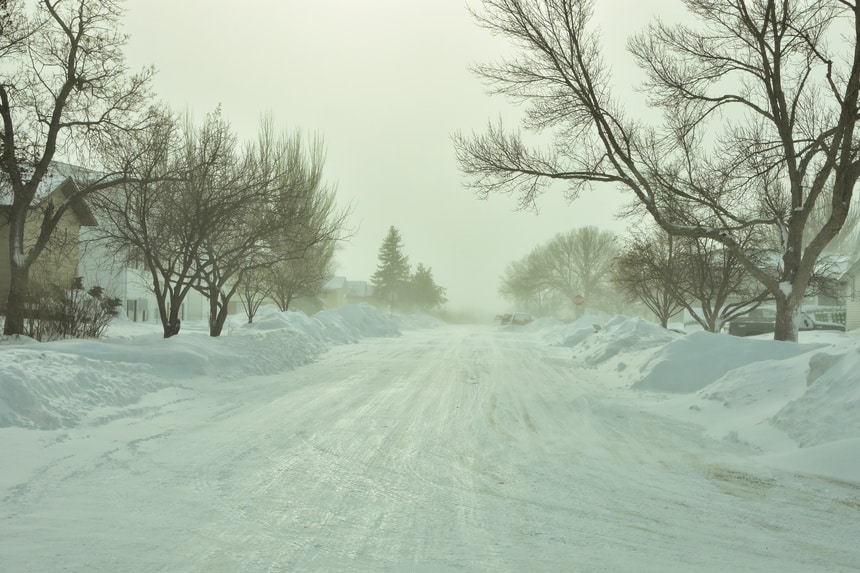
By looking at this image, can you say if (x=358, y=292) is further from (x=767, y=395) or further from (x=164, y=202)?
(x=767, y=395)

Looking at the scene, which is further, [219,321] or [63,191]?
[63,191]

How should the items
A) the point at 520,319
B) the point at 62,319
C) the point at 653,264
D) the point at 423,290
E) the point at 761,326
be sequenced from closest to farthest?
the point at 62,319, the point at 653,264, the point at 761,326, the point at 520,319, the point at 423,290

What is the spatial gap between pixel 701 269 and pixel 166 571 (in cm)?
2228

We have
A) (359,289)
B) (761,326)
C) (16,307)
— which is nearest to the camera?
(16,307)

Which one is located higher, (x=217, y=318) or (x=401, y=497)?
(x=217, y=318)

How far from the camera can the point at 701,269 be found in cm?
2352

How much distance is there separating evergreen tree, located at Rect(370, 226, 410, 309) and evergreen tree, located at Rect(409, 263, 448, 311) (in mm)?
3381

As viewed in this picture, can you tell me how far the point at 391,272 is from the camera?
88062 mm

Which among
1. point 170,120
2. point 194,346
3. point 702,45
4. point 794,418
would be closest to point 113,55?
point 170,120

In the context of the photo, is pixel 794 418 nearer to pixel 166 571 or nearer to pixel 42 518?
pixel 166 571

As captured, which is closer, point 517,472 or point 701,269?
point 517,472

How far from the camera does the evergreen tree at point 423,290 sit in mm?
93500

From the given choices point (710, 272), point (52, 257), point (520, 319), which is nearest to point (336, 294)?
point (520, 319)

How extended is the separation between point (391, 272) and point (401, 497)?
82765 millimetres
